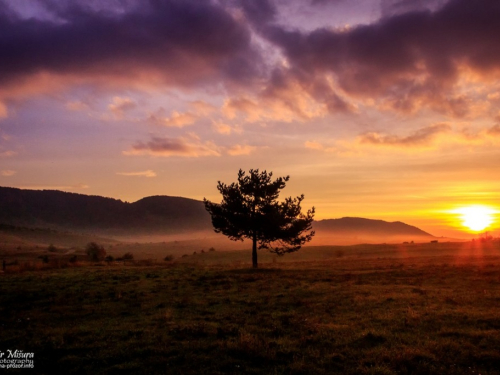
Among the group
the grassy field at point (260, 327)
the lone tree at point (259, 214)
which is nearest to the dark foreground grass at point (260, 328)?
the grassy field at point (260, 327)

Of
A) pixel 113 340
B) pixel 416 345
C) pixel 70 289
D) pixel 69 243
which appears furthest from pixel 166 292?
pixel 69 243

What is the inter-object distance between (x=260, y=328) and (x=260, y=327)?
0.20 meters

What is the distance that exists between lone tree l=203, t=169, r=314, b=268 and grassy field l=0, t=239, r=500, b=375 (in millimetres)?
12467

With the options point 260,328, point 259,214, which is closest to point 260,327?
point 260,328

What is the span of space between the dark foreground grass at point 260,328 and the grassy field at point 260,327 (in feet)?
0.15

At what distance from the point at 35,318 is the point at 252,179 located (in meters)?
25.6

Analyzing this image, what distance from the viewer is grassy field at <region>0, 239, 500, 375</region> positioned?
1030 cm

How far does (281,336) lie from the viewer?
41.9ft

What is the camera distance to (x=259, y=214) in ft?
127

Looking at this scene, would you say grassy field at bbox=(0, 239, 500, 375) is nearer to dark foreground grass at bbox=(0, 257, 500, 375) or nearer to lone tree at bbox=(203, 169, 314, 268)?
dark foreground grass at bbox=(0, 257, 500, 375)

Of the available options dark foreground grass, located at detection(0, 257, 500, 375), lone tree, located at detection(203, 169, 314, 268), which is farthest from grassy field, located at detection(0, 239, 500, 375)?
lone tree, located at detection(203, 169, 314, 268)

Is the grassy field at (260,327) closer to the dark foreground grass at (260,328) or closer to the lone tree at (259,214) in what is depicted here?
the dark foreground grass at (260,328)

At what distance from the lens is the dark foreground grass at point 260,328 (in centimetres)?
1029

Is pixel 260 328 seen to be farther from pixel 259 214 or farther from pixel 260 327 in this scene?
pixel 259 214
